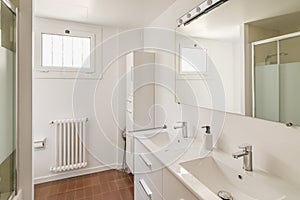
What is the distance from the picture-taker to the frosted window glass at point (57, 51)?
2.64m

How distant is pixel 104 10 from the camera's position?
89.7 inches

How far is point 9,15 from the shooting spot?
109 centimetres

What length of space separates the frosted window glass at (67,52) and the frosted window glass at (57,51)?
5 centimetres

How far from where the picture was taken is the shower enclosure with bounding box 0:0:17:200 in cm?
104

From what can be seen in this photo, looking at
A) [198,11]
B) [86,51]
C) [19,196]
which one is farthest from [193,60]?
[86,51]

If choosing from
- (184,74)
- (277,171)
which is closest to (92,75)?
(184,74)

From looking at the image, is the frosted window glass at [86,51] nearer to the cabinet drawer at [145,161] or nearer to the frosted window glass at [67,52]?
the frosted window glass at [67,52]

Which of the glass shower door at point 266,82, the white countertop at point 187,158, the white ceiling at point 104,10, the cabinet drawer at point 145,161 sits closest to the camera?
the white countertop at point 187,158

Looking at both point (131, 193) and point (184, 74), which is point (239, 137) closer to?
point (184, 74)

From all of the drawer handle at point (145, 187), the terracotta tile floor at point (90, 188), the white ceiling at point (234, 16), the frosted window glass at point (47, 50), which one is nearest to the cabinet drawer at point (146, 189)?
the drawer handle at point (145, 187)

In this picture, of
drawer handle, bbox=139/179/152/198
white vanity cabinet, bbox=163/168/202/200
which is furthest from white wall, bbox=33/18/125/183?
white vanity cabinet, bbox=163/168/202/200

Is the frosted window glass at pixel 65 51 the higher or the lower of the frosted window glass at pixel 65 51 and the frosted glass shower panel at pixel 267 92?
the higher

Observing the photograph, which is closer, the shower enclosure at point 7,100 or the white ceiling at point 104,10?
the shower enclosure at point 7,100

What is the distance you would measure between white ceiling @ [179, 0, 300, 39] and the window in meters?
1.67
